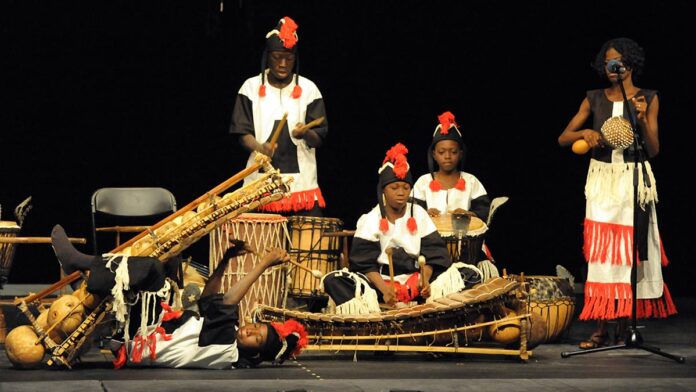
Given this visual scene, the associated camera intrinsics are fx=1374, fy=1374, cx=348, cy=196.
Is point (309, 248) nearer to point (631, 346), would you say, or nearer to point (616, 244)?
point (616, 244)

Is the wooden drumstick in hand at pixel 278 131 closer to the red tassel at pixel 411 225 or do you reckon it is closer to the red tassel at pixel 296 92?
the red tassel at pixel 296 92

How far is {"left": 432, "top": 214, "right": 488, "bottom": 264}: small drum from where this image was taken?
788 centimetres

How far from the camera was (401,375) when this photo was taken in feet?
20.6

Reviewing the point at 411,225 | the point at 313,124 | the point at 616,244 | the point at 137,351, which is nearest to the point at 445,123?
the point at 313,124

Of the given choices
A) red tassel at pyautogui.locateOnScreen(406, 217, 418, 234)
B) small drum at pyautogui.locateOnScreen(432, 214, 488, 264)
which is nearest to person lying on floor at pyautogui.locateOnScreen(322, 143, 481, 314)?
red tassel at pyautogui.locateOnScreen(406, 217, 418, 234)

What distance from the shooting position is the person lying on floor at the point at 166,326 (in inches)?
250

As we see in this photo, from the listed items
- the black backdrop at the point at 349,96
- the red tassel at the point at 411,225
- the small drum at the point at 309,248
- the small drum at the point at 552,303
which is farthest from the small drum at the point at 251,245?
the black backdrop at the point at 349,96

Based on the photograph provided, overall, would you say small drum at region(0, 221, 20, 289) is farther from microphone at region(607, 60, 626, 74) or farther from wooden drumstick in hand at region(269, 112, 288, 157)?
microphone at region(607, 60, 626, 74)

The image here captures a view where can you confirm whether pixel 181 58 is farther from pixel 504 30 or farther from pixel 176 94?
pixel 504 30

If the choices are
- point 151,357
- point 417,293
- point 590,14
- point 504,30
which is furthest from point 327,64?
point 151,357

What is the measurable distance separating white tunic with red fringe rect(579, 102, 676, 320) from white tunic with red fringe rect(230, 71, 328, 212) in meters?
1.72

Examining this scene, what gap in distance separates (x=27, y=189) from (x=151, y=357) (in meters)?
3.14

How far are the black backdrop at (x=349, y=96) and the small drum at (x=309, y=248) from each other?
4.43 feet

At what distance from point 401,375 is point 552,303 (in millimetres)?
1662
